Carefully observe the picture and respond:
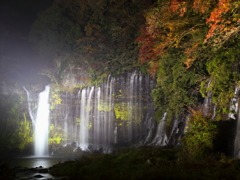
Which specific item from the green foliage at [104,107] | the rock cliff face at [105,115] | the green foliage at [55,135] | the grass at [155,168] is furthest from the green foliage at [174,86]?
the green foliage at [55,135]

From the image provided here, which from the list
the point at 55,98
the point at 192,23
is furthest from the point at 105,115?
the point at 192,23

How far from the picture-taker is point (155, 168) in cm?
809

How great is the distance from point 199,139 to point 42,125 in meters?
17.2

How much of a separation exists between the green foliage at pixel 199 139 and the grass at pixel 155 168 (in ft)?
1.65

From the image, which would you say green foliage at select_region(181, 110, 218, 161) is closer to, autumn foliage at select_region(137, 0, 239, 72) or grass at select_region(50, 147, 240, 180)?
grass at select_region(50, 147, 240, 180)

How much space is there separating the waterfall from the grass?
38.3 ft

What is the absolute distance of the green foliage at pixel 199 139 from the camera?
9.96m

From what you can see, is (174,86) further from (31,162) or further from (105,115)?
(31,162)

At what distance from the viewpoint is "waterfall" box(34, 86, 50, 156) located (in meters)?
21.4

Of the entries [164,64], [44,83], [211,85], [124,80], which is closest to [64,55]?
[44,83]

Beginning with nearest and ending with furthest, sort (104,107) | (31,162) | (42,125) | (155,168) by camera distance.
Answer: (155,168) → (31,162) → (104,107) → (42,125)

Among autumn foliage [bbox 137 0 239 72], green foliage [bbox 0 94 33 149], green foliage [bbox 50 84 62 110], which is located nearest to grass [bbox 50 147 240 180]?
autumn foliage [bbox 137 0 239 72]

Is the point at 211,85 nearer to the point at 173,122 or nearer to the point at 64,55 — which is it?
the point at 173,122

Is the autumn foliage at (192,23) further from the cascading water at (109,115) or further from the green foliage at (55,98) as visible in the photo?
the green foliage at (55,98)
